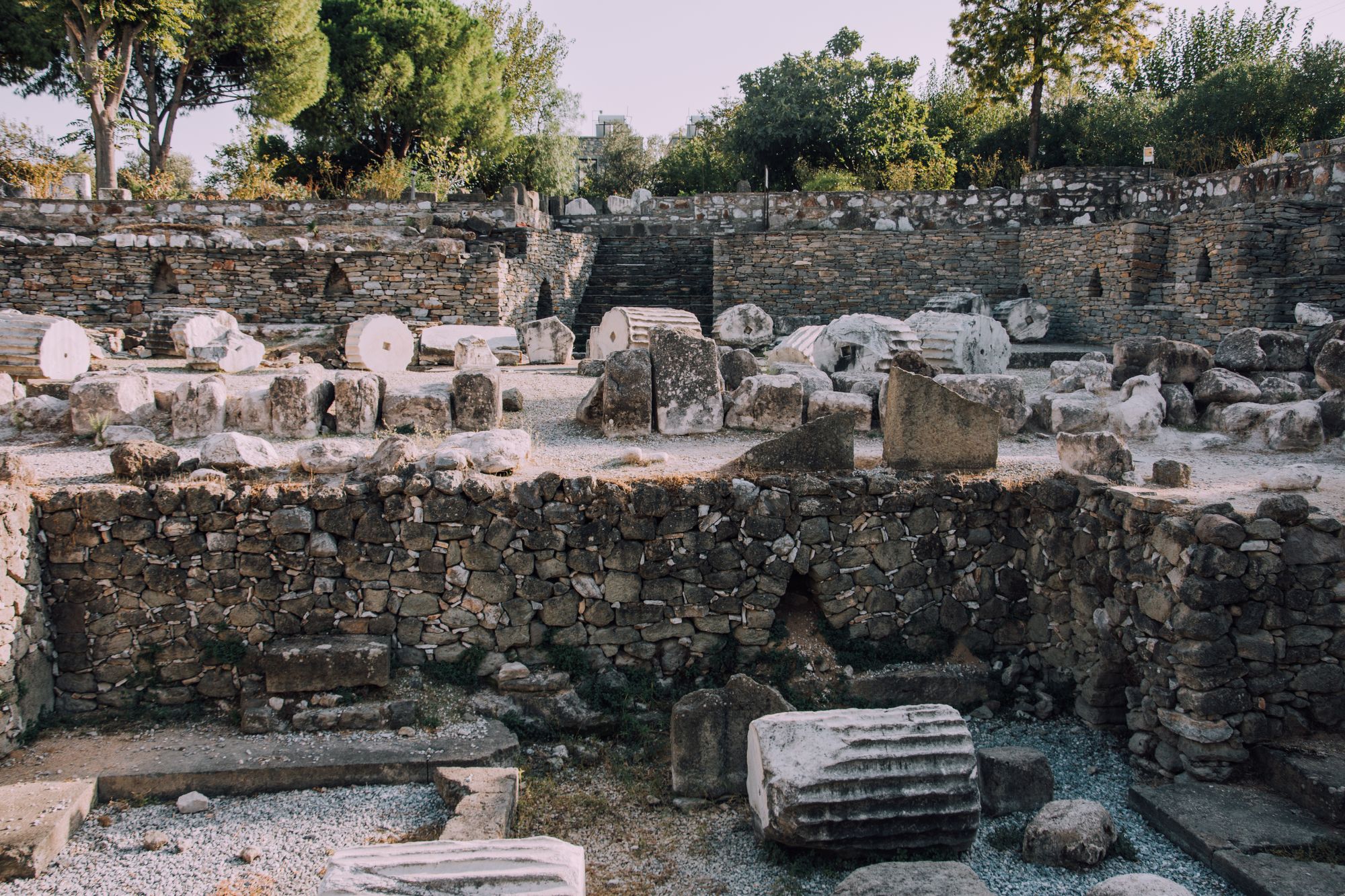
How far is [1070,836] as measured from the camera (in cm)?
511

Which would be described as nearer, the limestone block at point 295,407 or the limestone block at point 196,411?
the limestone block at point 196,411

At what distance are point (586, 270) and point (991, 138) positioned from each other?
11.3 meters

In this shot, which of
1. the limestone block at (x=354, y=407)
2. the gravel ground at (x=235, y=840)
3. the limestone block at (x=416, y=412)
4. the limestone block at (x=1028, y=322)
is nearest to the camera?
the gravel ground at (x=235, y=840)

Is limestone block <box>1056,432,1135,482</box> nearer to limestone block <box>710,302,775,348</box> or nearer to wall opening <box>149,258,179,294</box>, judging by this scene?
limestone block <box>710,302,775,348</box>

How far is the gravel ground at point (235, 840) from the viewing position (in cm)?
497

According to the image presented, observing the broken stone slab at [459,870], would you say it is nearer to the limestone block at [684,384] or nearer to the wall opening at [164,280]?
the limestone block at [684,384]

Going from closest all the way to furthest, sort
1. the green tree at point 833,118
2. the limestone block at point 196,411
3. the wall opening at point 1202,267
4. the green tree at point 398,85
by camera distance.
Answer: the limestone block at point 196,411 → the wall opening at point 1202,267 → the green tree at point 833,118 → the green tree at point 398,85

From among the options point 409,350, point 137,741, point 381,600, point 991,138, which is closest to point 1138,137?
point 991,138

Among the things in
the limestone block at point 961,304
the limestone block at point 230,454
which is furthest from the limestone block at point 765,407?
the limestone block at point 961,304

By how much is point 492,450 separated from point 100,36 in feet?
65.8

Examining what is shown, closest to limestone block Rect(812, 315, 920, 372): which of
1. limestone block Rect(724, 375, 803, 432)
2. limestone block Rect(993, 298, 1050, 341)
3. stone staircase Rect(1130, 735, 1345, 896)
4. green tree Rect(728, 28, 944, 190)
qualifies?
limestone block Rect(724, 375, 803, 432)

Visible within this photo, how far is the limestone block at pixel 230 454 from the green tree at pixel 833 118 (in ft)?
59.8

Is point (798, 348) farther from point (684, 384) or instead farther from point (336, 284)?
point (336, 284)

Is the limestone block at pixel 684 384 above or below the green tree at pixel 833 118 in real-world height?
below
